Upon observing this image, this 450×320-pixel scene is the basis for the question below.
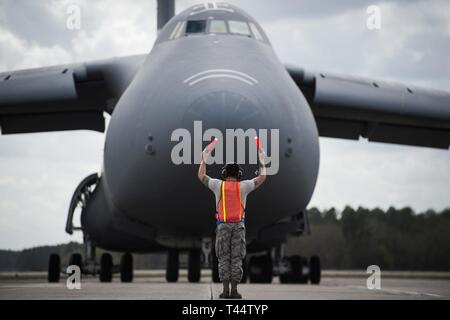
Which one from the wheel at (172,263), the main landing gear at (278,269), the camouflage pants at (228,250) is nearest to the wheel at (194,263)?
the wheel at (172,263)

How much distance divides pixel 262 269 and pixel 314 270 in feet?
3.63

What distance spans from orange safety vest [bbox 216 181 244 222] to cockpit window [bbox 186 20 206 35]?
405cm


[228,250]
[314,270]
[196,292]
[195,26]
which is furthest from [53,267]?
[228,250]

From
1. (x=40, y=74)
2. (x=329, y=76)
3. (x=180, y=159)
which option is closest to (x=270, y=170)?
(x=180, y=159)

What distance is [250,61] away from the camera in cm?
857

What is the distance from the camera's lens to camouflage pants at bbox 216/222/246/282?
5621 mm

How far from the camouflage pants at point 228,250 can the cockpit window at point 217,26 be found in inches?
163

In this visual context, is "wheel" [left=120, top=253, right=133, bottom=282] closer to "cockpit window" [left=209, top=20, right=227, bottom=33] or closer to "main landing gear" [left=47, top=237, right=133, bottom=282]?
"main landing gear" [left=47, top=237, right=133, bottom=282]

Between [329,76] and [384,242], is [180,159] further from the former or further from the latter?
[384,242]

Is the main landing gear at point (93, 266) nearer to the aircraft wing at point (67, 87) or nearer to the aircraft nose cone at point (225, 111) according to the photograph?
the aircraft wing at point (67, 87)

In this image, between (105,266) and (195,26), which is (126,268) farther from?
(195,26)

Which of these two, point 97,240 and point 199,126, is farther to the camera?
point 97,240
